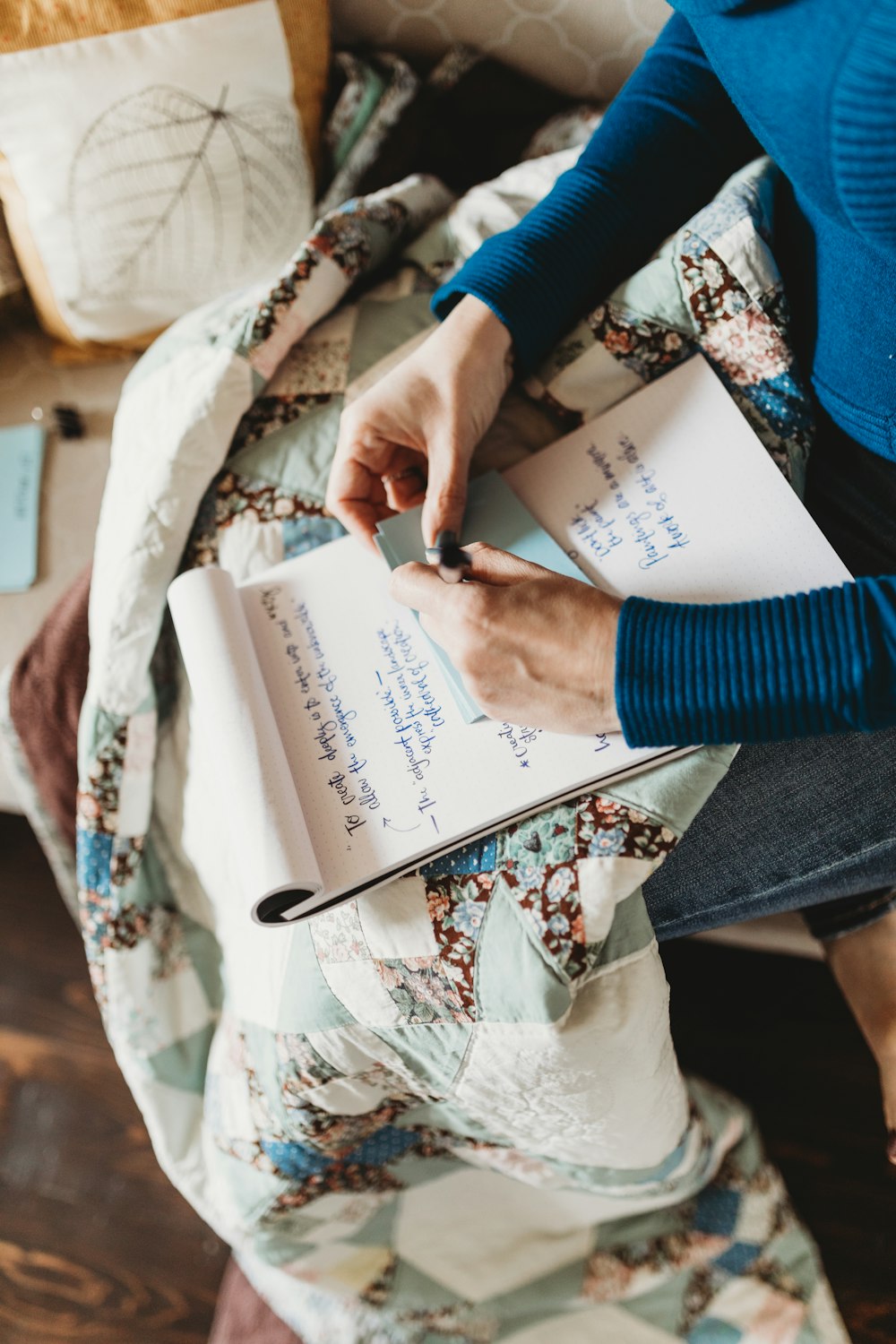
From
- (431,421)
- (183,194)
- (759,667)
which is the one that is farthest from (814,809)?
(183,194)

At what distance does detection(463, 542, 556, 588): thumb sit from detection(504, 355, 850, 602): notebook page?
70mm

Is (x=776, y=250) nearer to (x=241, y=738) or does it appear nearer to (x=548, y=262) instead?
(x=548, y=262)

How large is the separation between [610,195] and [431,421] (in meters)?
0.21

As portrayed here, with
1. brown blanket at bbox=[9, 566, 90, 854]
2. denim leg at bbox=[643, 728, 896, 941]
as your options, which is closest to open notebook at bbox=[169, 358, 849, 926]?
denim leg at bbox=[643, 728, 896, 941]

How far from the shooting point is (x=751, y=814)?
590mm

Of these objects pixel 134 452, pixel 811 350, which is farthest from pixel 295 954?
pixel 811 350

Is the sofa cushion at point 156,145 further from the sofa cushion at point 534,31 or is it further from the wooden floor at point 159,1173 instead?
the wooden floor at point 159,1173

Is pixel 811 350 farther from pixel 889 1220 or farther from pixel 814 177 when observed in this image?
pixel 889 1220

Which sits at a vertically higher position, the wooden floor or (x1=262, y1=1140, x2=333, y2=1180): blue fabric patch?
(x1=262, y1=1140, x2=333, y2=1180): blue fabric patch

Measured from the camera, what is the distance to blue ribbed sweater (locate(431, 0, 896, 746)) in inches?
16.5

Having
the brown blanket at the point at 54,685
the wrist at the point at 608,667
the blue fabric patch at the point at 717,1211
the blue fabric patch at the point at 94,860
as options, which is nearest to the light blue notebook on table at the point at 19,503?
the brown blanket at the point at 54,685

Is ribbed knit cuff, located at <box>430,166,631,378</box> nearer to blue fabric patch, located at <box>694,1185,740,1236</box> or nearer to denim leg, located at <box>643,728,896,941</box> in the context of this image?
denim leg, located at <box>643,728,896,941</box>

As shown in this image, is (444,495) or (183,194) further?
(183,194)

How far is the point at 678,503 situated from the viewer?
1.91 feet
